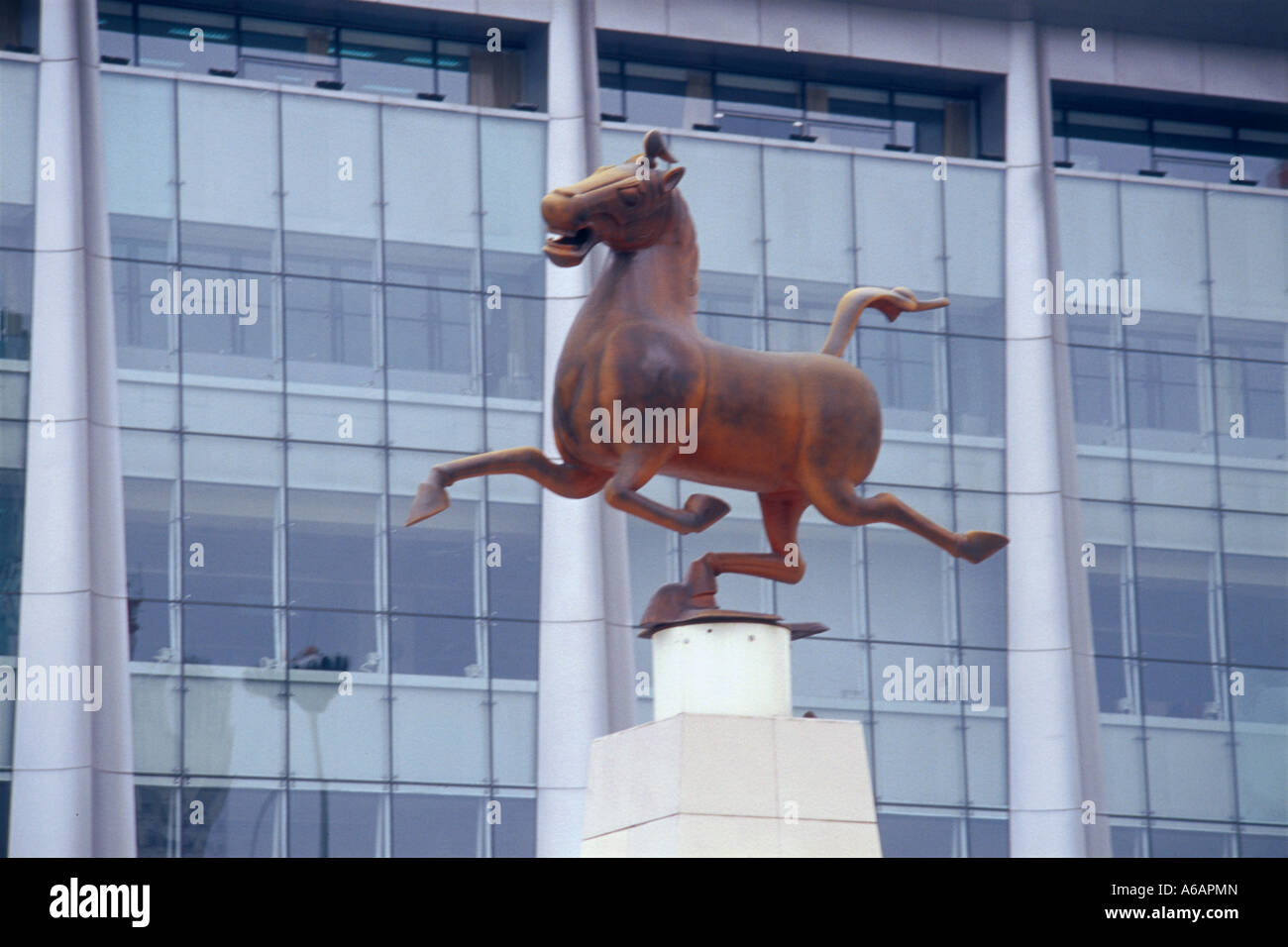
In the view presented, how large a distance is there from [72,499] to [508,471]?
49.6 feet

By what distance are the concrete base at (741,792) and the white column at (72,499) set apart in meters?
14.8

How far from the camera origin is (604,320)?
35.1 feet

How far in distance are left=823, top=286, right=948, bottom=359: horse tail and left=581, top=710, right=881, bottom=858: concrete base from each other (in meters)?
2.43

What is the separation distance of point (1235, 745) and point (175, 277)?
17.2 meters

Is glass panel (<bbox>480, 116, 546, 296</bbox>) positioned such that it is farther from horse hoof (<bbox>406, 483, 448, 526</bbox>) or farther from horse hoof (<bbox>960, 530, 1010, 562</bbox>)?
horse hoof (<bbox>406, 483, 448, 526</bbox>)

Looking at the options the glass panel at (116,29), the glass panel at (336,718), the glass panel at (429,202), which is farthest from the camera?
the glass panel at (429,202)

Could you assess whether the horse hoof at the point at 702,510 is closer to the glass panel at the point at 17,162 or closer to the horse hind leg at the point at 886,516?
the horse hind leg at the point at 886,516

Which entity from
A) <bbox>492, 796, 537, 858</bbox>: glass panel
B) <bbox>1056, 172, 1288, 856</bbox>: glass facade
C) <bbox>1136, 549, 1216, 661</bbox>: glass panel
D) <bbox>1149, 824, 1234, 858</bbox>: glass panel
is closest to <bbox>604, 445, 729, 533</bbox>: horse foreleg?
<bbox>492, 796, 537, 858</bbox>: glass panel

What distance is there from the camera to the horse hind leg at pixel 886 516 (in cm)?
1095

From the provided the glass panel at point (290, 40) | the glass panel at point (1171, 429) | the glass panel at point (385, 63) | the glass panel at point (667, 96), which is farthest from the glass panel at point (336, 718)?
the glass panel at point (1171, 429)

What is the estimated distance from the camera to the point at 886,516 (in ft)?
36.9

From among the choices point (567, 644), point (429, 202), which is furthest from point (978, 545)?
point (429, 202)

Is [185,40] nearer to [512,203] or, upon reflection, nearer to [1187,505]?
[512,203]

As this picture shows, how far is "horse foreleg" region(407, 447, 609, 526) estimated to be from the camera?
1050cm
